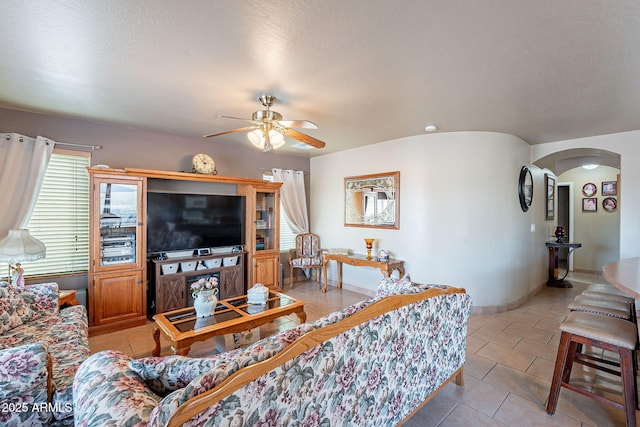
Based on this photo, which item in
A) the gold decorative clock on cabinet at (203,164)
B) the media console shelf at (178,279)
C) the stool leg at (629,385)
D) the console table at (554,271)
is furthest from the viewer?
the console table at (554,271)

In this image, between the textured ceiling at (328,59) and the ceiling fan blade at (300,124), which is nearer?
the textured ceiling at (328,59)

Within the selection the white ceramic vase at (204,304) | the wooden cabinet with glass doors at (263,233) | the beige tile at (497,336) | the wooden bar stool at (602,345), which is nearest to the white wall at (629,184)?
the beige tile at (497,336)

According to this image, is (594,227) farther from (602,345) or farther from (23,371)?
(23,371)

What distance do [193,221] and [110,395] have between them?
3.34 m

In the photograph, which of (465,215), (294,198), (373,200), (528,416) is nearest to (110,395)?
(528,416)

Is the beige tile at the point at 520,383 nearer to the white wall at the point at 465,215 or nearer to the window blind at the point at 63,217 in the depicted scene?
the white wall at the point at 465,215

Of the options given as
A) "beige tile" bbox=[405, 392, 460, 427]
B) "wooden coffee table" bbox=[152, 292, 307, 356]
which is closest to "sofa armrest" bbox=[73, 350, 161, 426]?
"wooden coffee table" bbox=[152, 292, 307, 356]

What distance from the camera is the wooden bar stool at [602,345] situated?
1.78m

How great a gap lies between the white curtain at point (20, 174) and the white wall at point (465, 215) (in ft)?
14.4

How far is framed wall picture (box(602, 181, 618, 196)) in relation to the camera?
5.92 m

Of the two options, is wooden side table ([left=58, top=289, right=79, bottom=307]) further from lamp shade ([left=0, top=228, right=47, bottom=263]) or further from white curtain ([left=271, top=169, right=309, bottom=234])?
white curtain ([left=271, top=169, right=309, bottom=234])

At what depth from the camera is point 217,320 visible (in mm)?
2561

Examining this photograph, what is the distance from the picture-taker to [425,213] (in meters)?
4.29

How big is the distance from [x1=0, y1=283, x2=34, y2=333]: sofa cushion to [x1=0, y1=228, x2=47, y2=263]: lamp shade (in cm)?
34
